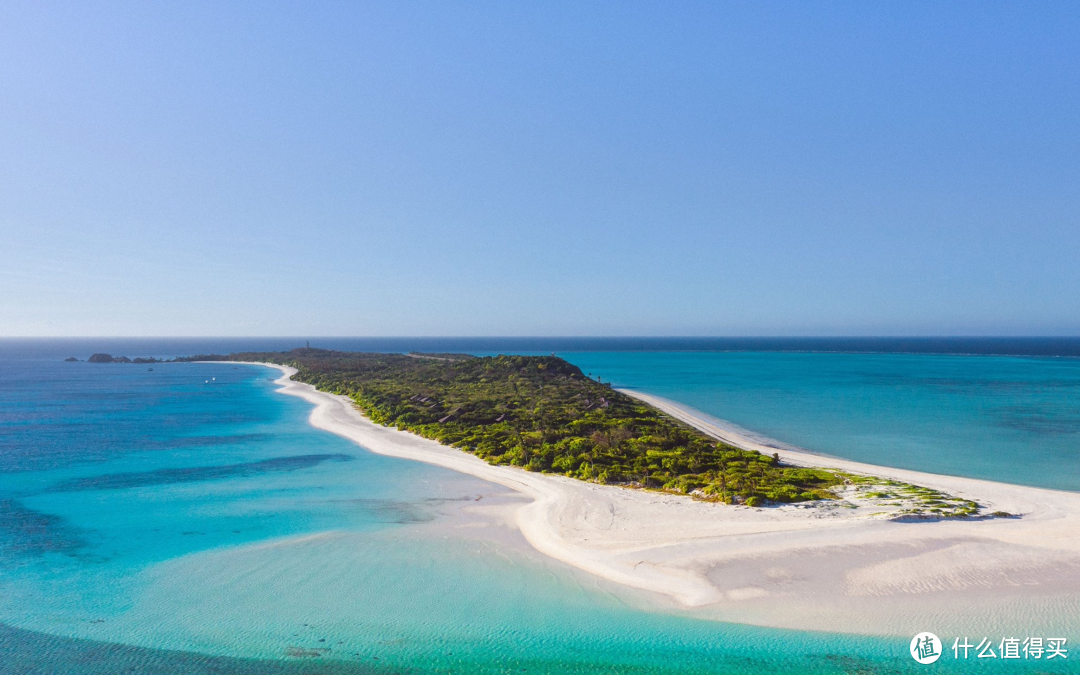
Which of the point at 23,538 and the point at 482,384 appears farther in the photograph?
the point at 482,384

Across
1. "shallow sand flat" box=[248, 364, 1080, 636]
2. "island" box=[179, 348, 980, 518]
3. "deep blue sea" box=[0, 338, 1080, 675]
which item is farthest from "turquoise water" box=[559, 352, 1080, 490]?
"island" box=[179, 348, 980, 518]

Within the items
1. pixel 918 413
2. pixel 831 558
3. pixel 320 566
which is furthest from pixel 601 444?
pixel 918 413

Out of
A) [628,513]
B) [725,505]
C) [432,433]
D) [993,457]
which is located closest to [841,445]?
[993,457]

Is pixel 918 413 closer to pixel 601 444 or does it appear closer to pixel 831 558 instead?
pixel 601 444

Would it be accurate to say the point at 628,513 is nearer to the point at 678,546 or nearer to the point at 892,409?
the point at 678,546

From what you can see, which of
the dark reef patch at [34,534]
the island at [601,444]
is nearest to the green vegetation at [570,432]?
the island at [601,444]
